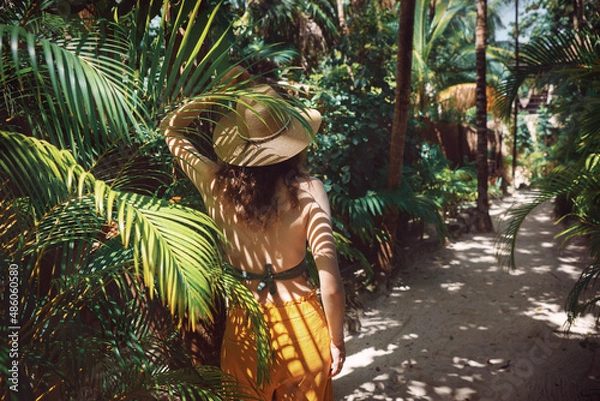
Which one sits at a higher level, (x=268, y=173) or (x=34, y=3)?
(x=34, y=3)

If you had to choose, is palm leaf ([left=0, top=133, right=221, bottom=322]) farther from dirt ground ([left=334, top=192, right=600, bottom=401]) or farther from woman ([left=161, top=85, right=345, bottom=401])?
dirt ground ([left=334, top=192, right=600, bottom=401])

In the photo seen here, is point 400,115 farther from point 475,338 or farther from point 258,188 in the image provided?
A: point 258,188

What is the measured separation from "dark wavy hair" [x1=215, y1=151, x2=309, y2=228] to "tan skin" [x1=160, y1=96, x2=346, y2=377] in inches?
1.0

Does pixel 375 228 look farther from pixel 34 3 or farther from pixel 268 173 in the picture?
pixel 34 3

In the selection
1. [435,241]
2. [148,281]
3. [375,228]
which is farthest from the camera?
[435,241]

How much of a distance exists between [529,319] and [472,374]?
1.43 metres

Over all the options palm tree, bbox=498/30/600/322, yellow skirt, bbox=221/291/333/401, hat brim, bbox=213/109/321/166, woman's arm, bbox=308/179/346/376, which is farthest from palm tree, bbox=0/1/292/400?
palm tree, bbox=498/30/600/322

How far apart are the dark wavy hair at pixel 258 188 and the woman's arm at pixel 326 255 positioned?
0.08m

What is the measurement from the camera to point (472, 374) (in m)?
3.71

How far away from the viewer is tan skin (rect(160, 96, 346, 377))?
1.73 metres

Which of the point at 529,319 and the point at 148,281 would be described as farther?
the point at 529,319

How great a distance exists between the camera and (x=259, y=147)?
66.8 inches

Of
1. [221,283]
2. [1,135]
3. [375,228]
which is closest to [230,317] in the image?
[221,283]

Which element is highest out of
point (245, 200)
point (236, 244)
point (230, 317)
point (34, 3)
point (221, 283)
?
point (34, 3)
